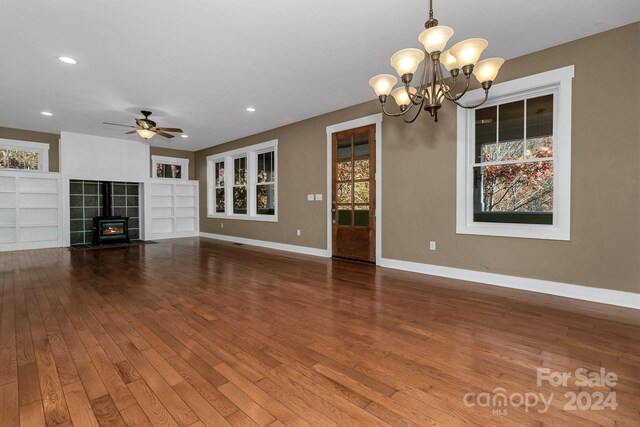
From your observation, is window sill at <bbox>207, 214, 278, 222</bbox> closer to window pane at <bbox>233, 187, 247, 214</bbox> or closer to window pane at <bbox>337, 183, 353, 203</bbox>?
window pane at <bbox>233, 187, 247, 214</bbox>

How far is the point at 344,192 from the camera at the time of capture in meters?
5.31

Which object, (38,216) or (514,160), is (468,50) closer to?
(514,160)

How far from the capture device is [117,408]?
1.43m

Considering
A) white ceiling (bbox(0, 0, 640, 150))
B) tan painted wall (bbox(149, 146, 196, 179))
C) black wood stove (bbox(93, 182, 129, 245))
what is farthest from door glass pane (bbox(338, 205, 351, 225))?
tan painted wall (bbox(149, 146, 196, 179))

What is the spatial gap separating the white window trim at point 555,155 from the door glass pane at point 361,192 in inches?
59.1

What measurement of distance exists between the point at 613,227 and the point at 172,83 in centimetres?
553

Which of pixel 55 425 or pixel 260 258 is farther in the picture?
pixel 260 258

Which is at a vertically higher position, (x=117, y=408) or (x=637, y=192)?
(x=637, y=192)

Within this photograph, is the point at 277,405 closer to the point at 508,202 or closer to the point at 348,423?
the point at 348,423

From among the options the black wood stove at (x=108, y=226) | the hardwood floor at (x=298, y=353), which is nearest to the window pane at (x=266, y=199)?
the black wood stove at (x=108, y=226)

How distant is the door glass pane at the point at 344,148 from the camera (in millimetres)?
5242

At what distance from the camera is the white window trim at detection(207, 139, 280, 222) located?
6828mm

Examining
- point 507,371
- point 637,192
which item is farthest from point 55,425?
point 637,192

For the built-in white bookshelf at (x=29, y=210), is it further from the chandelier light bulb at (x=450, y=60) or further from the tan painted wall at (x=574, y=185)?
the chandelier light bulb at (x=450, y=60)
